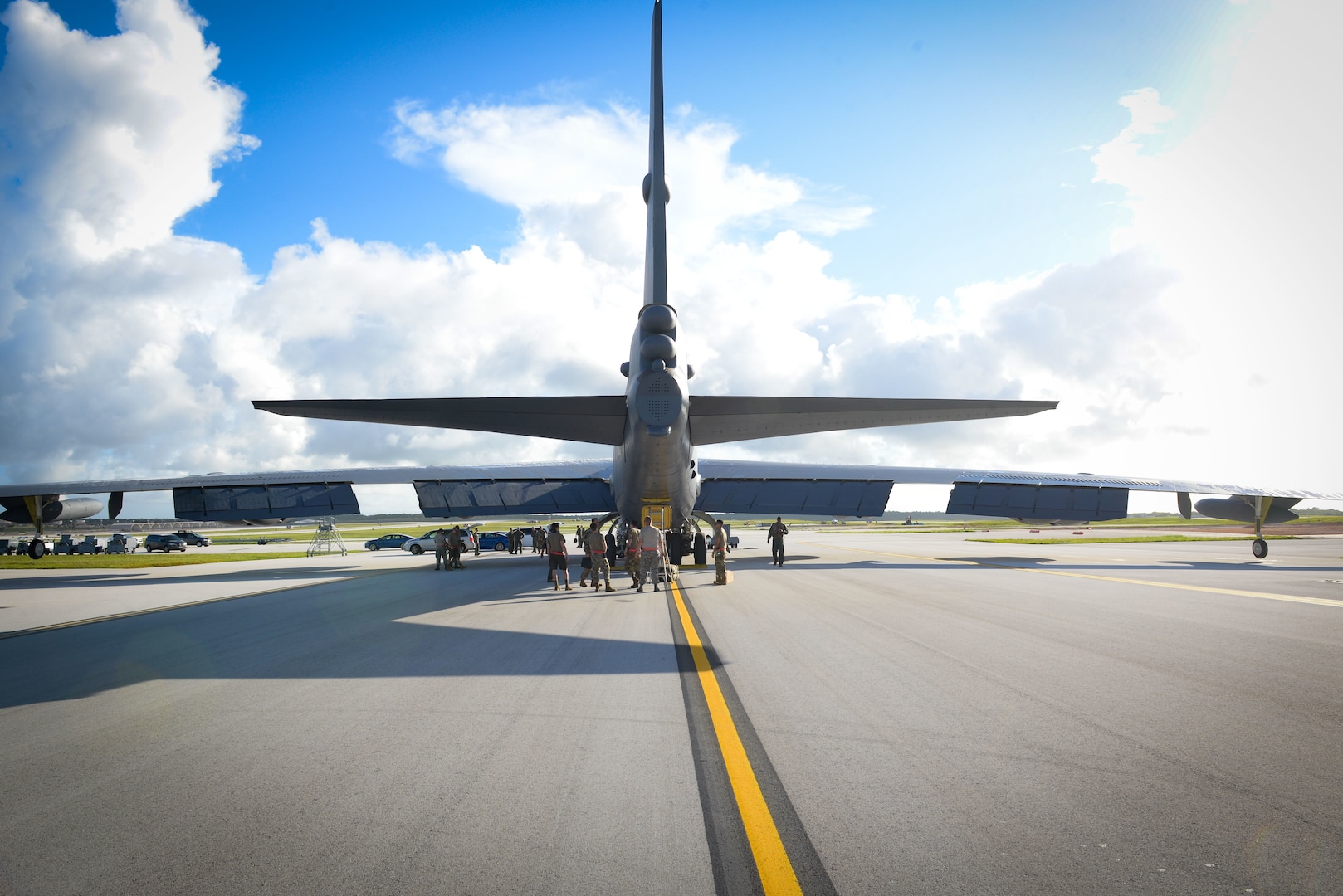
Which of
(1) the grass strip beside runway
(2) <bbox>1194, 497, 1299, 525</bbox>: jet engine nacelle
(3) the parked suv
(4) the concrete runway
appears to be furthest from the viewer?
(3) the parked suv

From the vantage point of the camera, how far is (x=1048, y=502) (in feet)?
72.0

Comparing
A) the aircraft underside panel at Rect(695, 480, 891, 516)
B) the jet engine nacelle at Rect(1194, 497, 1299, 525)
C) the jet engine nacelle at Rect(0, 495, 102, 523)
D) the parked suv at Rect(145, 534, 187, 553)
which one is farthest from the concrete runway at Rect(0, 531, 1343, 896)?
the parked suv at Rect(145, 534, 187, 553)

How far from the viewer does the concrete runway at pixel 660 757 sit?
9.75 feet

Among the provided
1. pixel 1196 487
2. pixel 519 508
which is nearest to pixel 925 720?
pixel 519 508

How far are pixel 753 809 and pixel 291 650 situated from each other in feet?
23.7

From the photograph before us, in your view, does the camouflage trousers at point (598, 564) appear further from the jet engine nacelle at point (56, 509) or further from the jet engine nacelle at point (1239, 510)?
the jet engine nacelle at point (1239, 510)

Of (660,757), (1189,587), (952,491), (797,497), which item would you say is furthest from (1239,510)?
(660,757)

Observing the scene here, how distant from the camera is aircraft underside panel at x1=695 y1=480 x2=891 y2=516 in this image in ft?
74.1

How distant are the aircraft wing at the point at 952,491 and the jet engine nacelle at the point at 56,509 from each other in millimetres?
22442

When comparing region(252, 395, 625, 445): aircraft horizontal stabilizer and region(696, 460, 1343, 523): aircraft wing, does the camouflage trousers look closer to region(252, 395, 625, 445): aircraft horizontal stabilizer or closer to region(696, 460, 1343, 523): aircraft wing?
region(252, 395, 625, 445): aircraft horizontal stabilizer

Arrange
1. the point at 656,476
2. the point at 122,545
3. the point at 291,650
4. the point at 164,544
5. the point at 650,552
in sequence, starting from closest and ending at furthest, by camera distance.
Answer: the point at 291,650, the point at 650,552, the point at 656,476, the point at 122,545, the point at 164,544

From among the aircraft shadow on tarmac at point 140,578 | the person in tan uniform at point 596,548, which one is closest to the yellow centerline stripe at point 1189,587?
the person in tan uniform at point 596,548

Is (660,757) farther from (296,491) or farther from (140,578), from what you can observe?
(140,578)

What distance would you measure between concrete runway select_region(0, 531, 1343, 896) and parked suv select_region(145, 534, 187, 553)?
52184 millimetres
